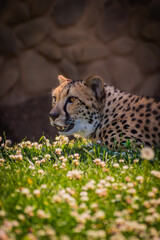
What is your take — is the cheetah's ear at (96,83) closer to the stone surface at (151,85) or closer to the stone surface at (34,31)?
the stone surface at (151,85)

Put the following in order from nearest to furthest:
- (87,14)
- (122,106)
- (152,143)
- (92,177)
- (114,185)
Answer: (114,185) → (92,177) → (152,143) → (122,106) → (87,14)

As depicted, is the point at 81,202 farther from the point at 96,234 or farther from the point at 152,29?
the point at 152,29

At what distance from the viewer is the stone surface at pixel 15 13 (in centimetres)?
668

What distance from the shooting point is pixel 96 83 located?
353cm

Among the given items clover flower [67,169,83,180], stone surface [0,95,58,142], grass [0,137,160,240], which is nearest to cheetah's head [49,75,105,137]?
grass [0,137,160,240]

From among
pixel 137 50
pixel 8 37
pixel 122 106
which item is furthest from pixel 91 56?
pixel 122 106

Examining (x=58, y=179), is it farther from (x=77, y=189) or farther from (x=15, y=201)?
(x=15, y=201)

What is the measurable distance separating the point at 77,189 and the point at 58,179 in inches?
10.0

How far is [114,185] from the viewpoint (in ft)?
7.08

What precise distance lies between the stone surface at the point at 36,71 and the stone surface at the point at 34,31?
0.25m

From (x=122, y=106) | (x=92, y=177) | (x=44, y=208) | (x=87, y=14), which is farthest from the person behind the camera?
(x=87, y=14)

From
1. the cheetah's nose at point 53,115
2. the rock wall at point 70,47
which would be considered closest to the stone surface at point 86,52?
the rock wall at point 70,47

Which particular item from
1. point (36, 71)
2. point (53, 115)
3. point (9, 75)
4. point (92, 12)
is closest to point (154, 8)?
point (92, 12)

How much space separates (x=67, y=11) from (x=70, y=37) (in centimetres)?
49
